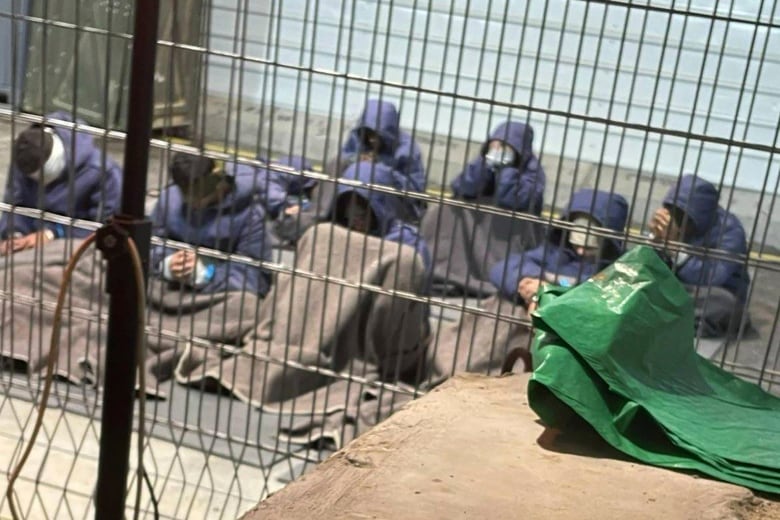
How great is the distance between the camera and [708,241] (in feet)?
6.72

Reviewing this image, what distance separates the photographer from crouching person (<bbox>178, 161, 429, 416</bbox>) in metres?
2.68

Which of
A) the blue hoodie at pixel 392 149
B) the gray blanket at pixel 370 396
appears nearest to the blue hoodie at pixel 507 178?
the blue hoodie at pixel 392 149

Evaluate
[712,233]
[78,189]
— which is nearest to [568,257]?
[712,233]

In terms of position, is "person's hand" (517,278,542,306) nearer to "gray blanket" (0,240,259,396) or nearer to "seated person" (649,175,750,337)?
"seated person" (649,175,750,337)

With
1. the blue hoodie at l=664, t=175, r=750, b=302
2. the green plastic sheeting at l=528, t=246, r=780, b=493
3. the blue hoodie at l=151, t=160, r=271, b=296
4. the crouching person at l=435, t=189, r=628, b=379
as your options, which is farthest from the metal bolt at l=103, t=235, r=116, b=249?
the blue hoodie at l=151, t=160, r=271, b=296

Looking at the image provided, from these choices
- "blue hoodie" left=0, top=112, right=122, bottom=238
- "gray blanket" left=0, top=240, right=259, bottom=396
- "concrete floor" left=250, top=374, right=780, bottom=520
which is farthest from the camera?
"blue hoodie" left=0, top=112, right=122, bottom=238

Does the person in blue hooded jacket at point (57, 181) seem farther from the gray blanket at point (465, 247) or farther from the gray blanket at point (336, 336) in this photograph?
the gray blanket at point (465, 247)

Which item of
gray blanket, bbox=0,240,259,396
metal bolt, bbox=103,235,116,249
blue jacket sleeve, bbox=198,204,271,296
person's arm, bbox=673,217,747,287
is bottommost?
gray blanket, bbox=0,240,259,396

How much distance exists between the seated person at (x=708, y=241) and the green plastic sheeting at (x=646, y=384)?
37cm

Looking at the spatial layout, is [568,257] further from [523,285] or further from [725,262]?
[725,262]

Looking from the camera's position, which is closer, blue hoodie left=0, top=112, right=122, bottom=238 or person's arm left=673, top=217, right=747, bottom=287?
person's arm left=673, top=217, right=747, bottom=287

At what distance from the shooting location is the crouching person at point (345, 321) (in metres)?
2.68

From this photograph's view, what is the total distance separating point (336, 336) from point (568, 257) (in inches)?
24.5

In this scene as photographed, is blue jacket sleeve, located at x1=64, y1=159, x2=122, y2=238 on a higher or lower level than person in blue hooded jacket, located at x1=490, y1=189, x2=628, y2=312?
lower
